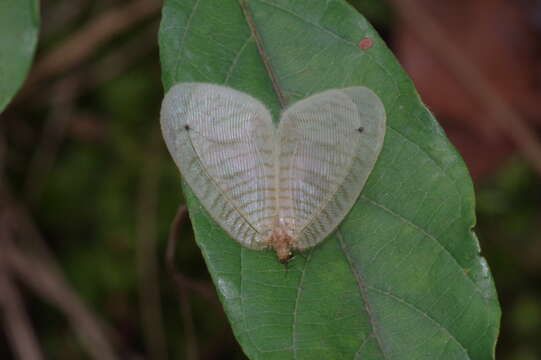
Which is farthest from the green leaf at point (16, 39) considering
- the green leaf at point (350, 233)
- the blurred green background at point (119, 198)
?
the blurred green background at point (119, 198)

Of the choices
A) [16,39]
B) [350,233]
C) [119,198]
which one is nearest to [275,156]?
[350,233]

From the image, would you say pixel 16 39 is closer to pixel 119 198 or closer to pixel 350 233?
pixel 350 233

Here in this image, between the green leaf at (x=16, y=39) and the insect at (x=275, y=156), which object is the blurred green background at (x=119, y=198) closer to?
the insect at (x=275, y=156)

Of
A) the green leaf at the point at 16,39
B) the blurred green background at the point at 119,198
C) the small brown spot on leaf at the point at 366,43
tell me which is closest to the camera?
the green leaf at the point at 16,39

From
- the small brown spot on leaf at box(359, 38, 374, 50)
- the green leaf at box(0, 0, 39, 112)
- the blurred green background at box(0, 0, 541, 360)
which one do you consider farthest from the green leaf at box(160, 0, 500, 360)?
the blurred green background at box(0, 0, 541, 360)

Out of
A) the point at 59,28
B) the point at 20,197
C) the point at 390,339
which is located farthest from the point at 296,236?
the point at 59,28
